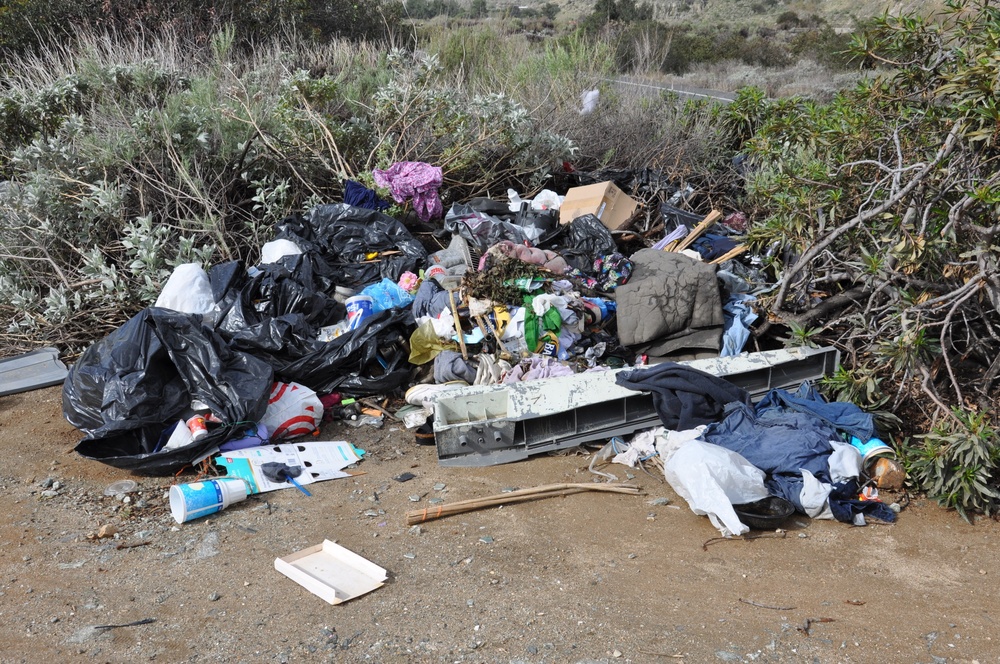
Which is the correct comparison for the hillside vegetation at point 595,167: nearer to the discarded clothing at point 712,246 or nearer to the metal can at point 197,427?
the discarded clothing at point 712,246

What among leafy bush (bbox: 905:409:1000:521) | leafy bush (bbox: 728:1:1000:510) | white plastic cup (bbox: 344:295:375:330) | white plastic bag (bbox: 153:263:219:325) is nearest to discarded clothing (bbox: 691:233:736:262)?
leafy bush (bbox: 728:1:1000:510)

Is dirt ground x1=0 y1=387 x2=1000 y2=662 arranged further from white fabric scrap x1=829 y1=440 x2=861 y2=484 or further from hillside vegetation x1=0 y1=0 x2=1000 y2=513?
hillside vegetation x1=0 y1=0 x2=1000 y2=513

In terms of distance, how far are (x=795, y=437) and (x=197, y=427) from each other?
315cm

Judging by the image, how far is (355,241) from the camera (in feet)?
19.5

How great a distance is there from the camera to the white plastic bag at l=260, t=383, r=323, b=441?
14.4 ft

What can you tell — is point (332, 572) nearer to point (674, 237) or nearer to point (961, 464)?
point (961, 464)

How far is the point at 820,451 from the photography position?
3902 mm

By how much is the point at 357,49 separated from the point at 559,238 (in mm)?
6582

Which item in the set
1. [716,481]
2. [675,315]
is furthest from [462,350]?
[716,481]

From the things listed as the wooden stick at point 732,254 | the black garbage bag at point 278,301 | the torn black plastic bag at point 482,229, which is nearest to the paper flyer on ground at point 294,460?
Answer: the black garbage bag at point 278,301

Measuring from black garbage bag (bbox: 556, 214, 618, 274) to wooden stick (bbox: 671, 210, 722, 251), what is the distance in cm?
52

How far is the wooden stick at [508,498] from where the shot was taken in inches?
144

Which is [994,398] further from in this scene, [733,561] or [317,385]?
[317,385]

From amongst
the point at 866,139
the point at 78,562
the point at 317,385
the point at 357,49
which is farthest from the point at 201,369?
the point at 357,49
